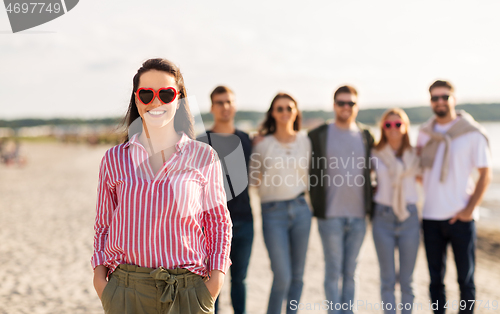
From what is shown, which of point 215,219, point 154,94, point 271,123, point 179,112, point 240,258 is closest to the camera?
point 154,94

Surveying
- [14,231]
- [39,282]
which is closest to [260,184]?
[39,282]

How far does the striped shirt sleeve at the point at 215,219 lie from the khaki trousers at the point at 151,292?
19 cm

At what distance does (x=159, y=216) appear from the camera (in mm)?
1972

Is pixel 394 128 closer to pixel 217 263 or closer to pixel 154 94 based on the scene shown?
pixel 217 263

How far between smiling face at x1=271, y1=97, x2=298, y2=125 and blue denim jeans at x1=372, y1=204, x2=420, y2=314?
134 cm

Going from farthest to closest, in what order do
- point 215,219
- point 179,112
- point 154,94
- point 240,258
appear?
point 240,258
point 179,112
point 215,219
point 154,94

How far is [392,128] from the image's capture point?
13.1 feet

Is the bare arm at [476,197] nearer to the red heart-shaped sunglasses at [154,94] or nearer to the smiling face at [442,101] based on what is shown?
the smiling face at [442,101]

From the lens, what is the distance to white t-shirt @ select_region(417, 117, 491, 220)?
3.87 meters

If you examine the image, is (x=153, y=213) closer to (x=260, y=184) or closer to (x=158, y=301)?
(x=158, y=301)

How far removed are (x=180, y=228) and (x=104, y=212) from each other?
0.51 m

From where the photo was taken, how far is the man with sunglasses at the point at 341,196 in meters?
3.86

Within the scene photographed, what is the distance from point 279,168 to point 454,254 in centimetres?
209

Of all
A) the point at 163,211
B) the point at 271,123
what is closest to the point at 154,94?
the point at 163,211
